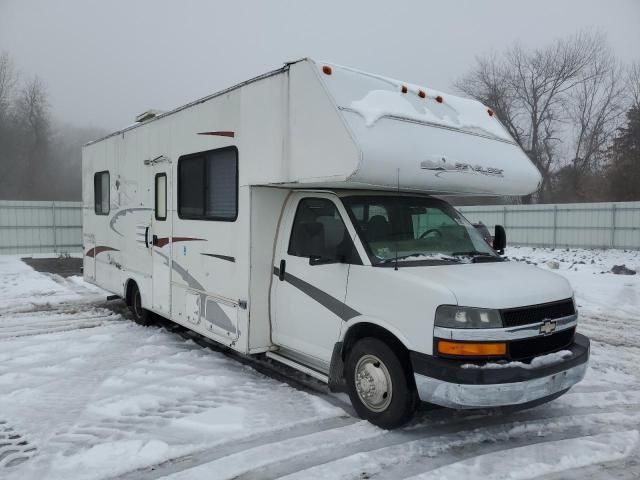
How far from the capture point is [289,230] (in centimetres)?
549

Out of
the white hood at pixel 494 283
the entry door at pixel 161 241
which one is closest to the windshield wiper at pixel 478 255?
the white hood at pixel 494 283

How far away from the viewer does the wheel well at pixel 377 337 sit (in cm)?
427

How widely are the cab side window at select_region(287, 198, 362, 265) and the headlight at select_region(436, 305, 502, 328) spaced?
1.00 metres

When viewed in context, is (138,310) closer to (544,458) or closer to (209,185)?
(209,185)

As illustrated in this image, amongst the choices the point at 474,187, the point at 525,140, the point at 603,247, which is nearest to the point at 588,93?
the point at 525,140

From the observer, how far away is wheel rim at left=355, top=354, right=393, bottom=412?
436 centimetres

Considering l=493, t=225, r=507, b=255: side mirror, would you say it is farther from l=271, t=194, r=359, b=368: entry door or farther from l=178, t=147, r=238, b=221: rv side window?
l=178, t=147, r=238, b=221: rv side window

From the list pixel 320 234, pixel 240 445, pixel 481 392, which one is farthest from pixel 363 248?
pixel 240 445

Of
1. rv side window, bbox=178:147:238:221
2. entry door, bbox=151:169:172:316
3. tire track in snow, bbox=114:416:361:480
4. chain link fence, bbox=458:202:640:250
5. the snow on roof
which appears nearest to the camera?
tire track in snow, bbox=114:416:361:480

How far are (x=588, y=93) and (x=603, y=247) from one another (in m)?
20.0

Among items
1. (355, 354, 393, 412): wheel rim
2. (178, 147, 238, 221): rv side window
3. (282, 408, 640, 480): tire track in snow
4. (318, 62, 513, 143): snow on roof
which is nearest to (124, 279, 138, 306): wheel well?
(178, 147, 238, 221): rv side window

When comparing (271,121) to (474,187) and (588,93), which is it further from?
(588,93)

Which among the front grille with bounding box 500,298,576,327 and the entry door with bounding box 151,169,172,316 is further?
the entry door with bounding box 151,169,172,316

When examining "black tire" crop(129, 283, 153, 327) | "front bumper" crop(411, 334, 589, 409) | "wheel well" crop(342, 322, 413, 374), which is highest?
"wheel well" crop(342, 322, 413, 374)
